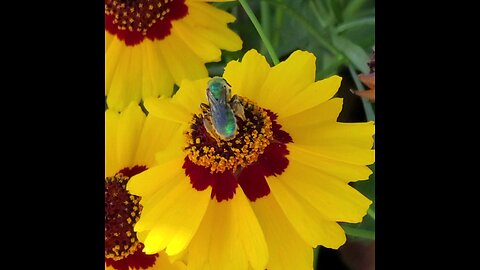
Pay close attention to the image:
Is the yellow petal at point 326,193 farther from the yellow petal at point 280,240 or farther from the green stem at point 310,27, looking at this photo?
the green stem at point 310,27

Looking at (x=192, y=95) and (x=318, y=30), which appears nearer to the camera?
(x=192, y=95)

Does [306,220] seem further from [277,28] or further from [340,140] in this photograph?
[277,28]

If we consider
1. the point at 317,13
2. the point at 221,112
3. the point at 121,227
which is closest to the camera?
the point at 221,112

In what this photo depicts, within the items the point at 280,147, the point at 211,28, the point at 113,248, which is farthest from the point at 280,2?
the point at 113,248

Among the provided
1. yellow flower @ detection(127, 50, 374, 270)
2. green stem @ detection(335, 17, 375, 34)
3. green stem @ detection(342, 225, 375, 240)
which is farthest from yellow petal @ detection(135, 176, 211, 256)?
green stem @ detection(335, 17, 375, 34)

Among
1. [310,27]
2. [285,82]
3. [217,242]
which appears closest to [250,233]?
[217,242]

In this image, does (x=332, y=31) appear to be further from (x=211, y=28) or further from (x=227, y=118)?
(x=227, y=118)
